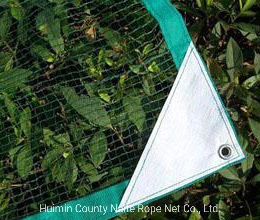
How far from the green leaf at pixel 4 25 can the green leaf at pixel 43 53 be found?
4.2 inches

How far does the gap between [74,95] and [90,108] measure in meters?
0.06

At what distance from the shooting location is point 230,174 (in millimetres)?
1649

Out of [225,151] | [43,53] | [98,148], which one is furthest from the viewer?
[43,53]

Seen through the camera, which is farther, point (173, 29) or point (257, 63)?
point (257, 63)

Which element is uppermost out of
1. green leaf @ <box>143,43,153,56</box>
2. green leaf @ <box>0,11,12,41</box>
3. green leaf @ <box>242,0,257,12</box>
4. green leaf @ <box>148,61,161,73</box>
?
green leaf @ <box>0,11,12,41</box>

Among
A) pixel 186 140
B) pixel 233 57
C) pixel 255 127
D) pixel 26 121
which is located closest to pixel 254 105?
pixel 255 127

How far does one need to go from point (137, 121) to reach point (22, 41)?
46cm

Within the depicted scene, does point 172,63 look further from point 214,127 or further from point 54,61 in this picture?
point 54,61

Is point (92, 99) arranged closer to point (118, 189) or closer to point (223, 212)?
point (118, 189)

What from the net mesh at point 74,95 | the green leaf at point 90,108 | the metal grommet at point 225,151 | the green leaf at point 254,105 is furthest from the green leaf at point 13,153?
the green leaf at point 254,105

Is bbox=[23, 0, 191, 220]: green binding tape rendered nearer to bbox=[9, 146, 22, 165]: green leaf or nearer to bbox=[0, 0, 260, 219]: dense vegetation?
bbox=[0, 0, 260, 219]: dense vegetation

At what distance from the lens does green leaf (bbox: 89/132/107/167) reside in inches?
62.8

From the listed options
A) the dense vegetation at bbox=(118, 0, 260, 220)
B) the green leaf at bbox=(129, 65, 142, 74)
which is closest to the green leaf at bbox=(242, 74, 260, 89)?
the dense vegetation at bbox=(118, 0, 260, 220)

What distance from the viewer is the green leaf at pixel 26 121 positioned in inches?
65.2
